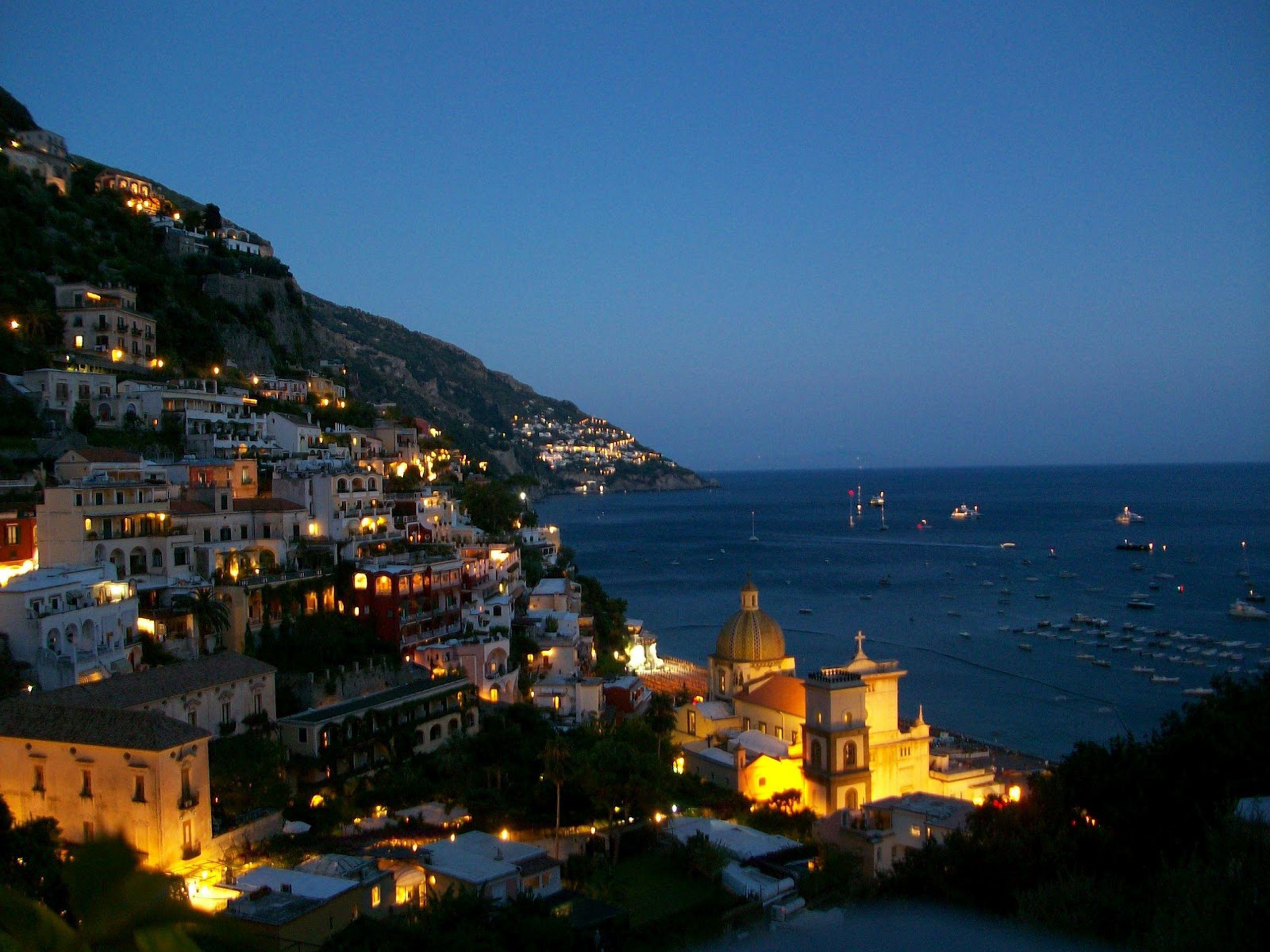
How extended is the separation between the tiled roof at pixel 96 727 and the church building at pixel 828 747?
46.6 ft

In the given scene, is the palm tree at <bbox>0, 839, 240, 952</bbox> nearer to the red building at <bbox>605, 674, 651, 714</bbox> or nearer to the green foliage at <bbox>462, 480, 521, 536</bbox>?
the red building at <bbox>605, 674, 651, 714</bbox>

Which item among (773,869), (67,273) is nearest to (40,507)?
(773,869)

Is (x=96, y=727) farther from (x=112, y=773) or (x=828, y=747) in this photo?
(x=828, y=747)

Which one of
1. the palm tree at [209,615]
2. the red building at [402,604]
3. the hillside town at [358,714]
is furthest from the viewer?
the red building at [402,604]

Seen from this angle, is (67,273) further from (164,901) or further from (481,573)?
(164,901)

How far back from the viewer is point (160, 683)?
67.0 ft

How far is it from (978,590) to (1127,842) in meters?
61.1

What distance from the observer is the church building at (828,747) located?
25938mm

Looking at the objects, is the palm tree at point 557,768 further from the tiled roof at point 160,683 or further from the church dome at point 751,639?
the church dome at point 751,639

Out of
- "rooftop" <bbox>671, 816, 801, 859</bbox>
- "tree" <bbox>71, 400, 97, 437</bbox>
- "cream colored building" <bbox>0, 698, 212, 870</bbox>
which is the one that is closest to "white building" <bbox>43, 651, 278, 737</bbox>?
"cream colored building" <bbox>0, 698, 212, 870</bbox>

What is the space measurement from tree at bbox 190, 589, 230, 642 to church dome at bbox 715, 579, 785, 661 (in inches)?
602

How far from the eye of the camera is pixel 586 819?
21.9 metres

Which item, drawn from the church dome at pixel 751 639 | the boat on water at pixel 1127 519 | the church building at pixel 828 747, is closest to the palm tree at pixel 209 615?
the church building at pixel 828 747

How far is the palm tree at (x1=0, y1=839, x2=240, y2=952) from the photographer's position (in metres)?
2.92
